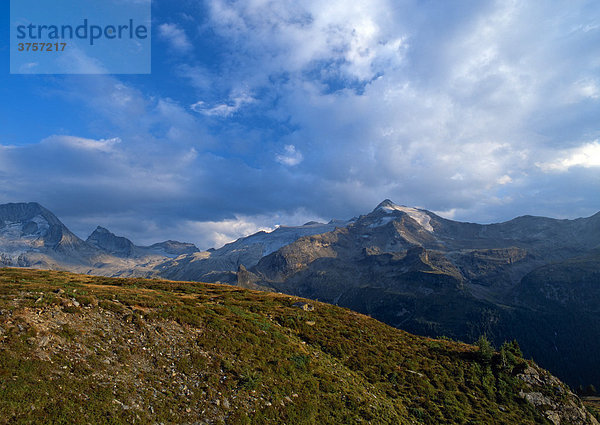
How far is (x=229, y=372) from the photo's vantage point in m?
29.0

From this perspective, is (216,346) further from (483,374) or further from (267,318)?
(483,374)

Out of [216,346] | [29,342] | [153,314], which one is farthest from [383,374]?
[29,342]

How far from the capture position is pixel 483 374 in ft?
139

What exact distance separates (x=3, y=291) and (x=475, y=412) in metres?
50.6

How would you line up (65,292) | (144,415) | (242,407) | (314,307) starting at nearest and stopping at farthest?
(144,415), (242,407), (65,292), (314,307)

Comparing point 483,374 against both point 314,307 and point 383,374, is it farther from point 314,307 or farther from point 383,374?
point 314,307

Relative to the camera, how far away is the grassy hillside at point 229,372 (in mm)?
21844

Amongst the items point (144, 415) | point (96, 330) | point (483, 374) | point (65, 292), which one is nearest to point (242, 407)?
point (144, 415)

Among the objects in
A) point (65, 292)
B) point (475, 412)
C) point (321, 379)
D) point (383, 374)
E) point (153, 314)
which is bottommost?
point (475, 412)

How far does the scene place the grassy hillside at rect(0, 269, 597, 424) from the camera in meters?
21.8

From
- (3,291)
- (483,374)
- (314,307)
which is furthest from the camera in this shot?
(314,307)

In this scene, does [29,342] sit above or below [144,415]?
above

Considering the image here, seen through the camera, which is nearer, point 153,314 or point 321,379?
point 321,379

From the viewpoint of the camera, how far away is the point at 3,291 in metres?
32.1
